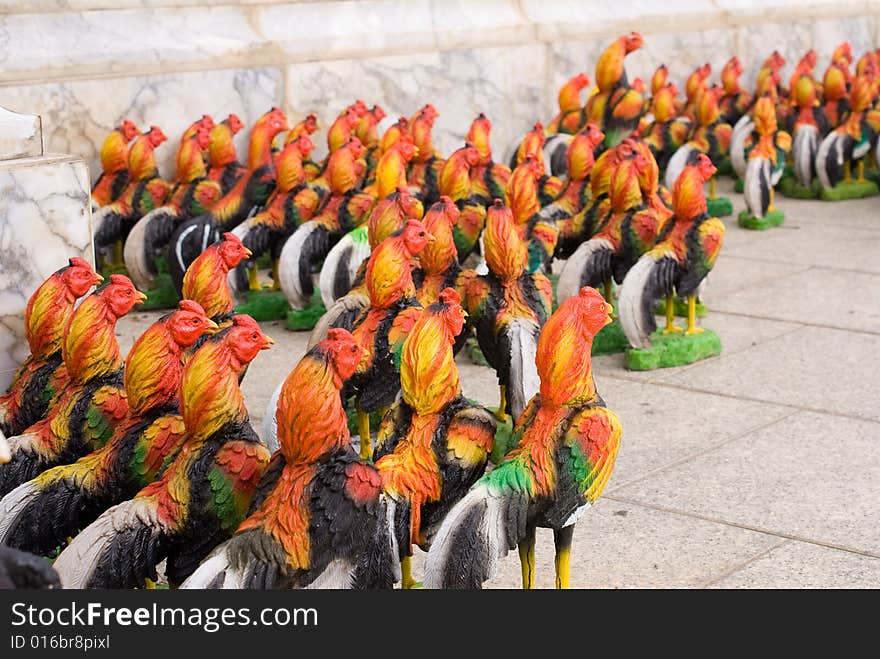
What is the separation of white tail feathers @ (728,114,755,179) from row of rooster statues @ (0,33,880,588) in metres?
3.46

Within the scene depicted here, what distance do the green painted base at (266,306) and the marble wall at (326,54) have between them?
4.98ft

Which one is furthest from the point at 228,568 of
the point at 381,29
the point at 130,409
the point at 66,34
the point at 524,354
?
the point at 381,29

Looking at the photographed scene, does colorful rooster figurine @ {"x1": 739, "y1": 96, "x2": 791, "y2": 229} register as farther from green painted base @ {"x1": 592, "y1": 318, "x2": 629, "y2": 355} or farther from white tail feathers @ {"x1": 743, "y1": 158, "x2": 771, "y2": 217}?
green painted base @ {"x1": 592, "y1": 318, "x2": 629, "y2": 355}

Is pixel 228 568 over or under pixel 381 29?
under

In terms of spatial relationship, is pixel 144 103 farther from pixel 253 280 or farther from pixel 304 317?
pixel 304 317

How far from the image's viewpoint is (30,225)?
6.20 metres

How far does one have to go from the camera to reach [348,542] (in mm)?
4270

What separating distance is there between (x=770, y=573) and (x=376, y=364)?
177 centimetres

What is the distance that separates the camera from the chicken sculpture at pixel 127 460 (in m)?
4.75

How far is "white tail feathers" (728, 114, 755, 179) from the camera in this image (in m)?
12.2

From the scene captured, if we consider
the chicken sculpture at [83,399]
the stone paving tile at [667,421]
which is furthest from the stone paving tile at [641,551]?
the chicken sculpture at [83,399]

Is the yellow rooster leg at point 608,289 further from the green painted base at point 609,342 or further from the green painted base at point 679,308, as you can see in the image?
the green painted base at point 679,308

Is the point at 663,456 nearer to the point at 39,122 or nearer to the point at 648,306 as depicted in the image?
the point at 648,306

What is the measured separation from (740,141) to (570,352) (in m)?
8.03
